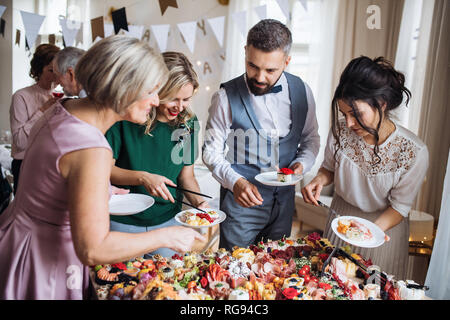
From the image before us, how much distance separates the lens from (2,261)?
1150 mm

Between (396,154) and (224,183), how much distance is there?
0.86 m

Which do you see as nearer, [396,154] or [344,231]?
[344,231]

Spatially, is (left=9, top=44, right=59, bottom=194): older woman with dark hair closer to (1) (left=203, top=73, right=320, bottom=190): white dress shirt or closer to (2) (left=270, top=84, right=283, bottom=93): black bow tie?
(1) (left=203, top=73, right=320, bottom=190): white dress shirt

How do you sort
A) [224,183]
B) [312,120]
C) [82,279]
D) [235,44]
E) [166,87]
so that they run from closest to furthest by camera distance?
[82,279] < [166,87] < [224,183] < [312,120] < [235,44]

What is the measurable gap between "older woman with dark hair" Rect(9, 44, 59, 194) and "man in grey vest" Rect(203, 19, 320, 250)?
1.24 meters

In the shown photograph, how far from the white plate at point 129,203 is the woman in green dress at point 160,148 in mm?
48

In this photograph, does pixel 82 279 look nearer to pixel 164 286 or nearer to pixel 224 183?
pixel 164 286

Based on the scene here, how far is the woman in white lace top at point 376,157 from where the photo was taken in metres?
1.59

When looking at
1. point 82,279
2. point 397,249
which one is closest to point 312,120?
point 397,249

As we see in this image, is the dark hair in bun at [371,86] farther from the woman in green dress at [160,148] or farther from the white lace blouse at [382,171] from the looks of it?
the woman in green dress at [160,148]

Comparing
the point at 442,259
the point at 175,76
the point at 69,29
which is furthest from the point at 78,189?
the point at 69,29

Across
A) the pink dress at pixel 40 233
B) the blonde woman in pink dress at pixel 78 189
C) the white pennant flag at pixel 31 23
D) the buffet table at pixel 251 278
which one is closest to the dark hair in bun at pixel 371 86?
the buffet table at pixel 251 278

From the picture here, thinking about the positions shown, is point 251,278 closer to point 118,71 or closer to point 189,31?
point 118,71

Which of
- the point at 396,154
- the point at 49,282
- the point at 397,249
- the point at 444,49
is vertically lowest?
the point at 397,249
